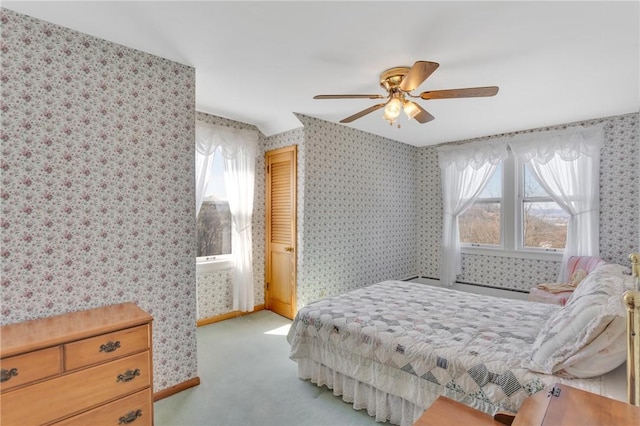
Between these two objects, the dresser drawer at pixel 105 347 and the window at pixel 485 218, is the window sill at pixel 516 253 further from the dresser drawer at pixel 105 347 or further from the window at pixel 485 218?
the dresser drawer at pixel 105 347

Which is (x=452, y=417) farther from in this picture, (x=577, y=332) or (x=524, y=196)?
(x=524, y=196)

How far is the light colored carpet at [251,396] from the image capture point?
212 cm

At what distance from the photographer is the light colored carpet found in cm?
212

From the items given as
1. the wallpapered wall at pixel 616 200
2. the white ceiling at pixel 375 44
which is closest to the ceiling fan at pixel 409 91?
A: the white ceiling at pixel 375 44

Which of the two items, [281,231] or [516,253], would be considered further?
[516,253]

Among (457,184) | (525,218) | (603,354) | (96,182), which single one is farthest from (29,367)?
(525,218)

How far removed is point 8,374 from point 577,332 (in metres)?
2.75

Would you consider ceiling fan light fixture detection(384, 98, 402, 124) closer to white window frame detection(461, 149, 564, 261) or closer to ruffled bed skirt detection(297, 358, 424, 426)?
ruffled bed skirt detection(297, 358, 424, 426)

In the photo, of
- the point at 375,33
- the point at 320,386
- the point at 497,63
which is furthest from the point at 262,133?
the point at 320,386

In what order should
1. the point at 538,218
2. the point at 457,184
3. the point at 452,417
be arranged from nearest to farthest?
the point at 452,417
the point at 538,218
the point at 457,184

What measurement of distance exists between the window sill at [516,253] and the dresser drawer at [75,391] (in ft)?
14.4

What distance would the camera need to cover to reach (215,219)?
396 centimetres

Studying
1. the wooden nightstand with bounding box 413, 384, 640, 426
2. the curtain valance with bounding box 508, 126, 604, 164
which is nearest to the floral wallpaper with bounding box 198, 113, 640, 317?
the curtain valance with bounding box 508, 126, 604, 164

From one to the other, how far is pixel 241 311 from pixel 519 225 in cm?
395
